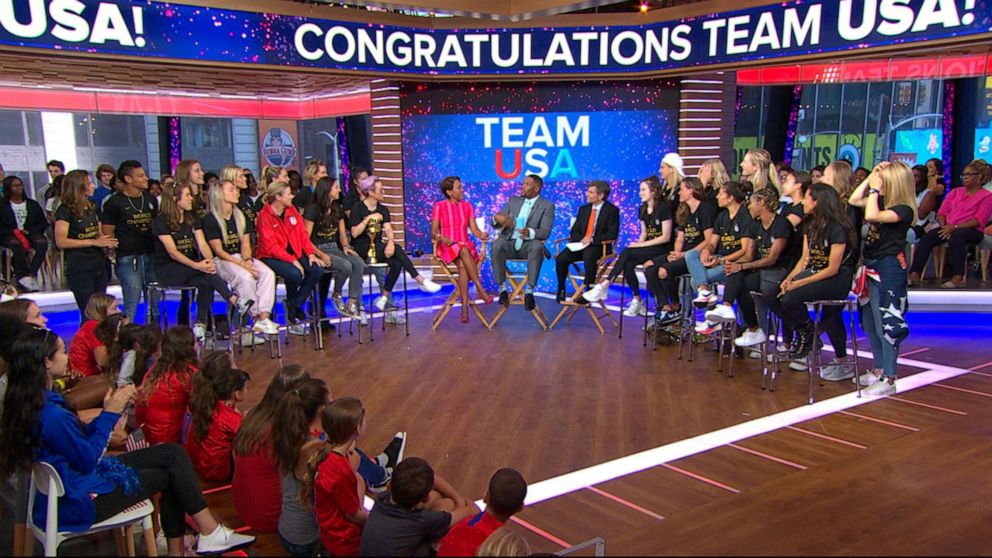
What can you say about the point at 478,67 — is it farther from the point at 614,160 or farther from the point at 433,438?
the point at 433,438

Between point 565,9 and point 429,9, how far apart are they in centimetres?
101

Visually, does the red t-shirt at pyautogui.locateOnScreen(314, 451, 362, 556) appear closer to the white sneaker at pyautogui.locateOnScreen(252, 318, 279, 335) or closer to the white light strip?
the white sneaker at pyautogui.locateOnScreen(252, 318, 279, 335)

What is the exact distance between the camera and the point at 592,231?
7098 millimetres

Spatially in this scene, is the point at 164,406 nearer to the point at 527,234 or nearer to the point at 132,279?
the point at 132,279

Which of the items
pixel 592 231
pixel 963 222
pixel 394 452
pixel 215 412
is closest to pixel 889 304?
pixel 592 231

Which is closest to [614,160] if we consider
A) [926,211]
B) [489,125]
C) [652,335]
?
[489,125]

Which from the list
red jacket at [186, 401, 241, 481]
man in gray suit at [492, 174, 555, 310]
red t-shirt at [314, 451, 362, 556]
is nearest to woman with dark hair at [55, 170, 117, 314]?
red jacket at [186, 401, 241, 481]

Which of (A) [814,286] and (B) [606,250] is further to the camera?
(B) [606,250]

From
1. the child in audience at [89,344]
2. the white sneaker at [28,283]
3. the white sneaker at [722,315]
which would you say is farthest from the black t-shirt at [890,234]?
the white sneaker at [28,283]

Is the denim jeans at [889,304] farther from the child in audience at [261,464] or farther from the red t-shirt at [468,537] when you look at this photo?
the child in audience at [261,464]

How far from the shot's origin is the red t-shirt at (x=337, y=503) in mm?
2766

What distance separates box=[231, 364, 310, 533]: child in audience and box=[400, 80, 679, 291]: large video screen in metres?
6.09

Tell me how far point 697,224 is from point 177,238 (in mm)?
4207

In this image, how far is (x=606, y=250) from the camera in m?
7.05
